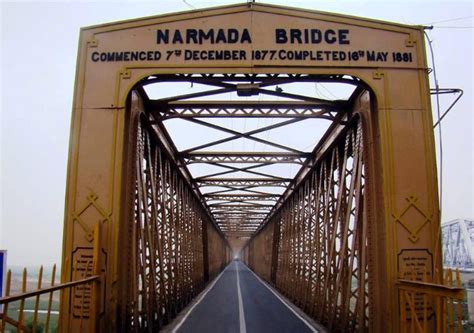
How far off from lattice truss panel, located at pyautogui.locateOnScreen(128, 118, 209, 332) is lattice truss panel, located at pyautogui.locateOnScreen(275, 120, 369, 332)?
4.98 meters

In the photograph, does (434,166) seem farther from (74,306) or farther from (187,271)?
(187,271)

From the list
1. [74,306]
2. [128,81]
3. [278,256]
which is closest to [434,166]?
[128,81]

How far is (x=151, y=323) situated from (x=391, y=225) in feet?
22.1

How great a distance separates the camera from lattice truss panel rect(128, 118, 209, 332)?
1030cm

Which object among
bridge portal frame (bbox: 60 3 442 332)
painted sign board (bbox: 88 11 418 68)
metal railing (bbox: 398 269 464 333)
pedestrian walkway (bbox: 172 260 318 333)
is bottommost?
pedestrian walkway (bbox: 172 260 318 333)

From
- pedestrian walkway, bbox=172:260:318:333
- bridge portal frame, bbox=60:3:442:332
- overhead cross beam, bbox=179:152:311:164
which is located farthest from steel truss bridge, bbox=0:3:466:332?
overhead cross beam, bbox=179:152:311:164

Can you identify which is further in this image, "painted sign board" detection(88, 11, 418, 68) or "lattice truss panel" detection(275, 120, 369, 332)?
"lattice truss panel" detection(275, 120, 369, 332)

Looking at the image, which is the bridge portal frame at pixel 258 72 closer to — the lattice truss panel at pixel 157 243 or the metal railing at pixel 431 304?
the metal railing at pixel 431 304

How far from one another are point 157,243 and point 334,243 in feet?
17.1

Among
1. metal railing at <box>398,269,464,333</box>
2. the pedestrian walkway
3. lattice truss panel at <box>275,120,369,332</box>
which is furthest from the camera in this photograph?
the pedestrian walkway

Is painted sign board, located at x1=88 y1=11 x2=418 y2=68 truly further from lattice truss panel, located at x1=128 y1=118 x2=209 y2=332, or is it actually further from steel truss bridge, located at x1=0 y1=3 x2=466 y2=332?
lattice truss panel, located at x1=128 y1=118 x2=209 y2=332

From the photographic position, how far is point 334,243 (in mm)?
12570

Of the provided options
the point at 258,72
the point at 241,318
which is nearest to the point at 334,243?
the point at 241,318

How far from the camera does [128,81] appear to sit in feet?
28.1
